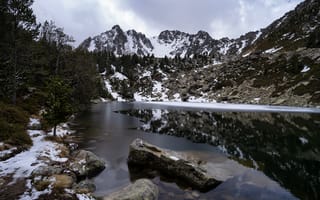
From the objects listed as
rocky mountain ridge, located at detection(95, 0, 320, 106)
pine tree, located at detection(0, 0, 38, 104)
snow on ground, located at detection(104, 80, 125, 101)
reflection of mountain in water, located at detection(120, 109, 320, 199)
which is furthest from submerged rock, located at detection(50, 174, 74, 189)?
snow on ground, located at detection(104, 80, 125, 101)

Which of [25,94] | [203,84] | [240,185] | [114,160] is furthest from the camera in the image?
[203,84]

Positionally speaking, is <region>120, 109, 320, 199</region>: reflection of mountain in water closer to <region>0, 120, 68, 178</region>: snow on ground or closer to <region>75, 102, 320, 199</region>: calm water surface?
<region>75, 102, 320, 199</region>: calm water surface

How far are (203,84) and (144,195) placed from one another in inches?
4616

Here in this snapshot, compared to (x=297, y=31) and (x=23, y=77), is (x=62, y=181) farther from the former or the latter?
(x=297, y=31)

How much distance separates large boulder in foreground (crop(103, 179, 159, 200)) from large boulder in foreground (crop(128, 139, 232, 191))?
3318 mm

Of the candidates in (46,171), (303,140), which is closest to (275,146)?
(303,140)

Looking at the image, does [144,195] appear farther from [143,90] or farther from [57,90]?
[143,90]

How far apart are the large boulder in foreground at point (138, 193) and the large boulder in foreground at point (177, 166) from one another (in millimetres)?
3318

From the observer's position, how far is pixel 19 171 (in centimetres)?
1421

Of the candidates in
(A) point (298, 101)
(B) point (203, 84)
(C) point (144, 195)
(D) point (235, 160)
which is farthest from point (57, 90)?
(B) point (203, 84)

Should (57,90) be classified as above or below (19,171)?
above

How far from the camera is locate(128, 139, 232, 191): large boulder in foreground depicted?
596 inches

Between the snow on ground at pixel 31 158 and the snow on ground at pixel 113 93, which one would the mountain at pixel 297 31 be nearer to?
the snow on ground at pixel 113 93

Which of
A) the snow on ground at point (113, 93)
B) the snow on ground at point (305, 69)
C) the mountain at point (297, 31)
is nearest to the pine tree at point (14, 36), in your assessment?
the snow on ground at point (305, 69)
